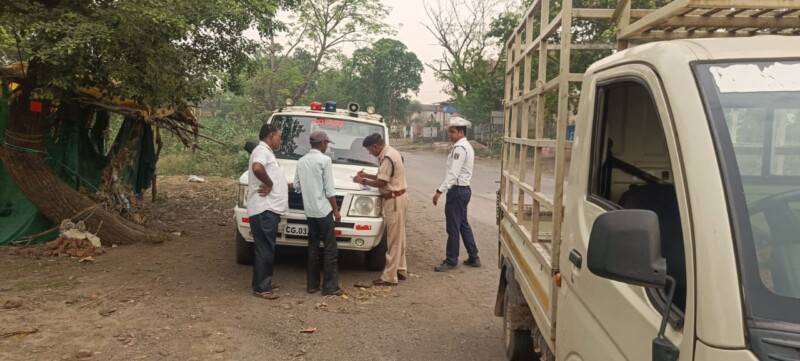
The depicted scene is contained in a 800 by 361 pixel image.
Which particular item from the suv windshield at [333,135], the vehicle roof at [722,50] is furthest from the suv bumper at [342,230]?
the vehicle roof at [722,50]

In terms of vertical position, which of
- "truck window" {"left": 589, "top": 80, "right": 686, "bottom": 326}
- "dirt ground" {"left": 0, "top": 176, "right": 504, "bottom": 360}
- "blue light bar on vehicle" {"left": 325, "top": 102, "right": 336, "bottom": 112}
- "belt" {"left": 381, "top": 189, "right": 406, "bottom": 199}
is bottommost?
"dirt ground" {"left": 0, "top": 176, "right": 504, "bottom": 360}

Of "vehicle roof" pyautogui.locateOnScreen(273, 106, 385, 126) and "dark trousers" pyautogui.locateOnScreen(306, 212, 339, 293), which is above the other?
"vehicle roof" pyautogui.locateOnScreen(273, 106, 385, 126)

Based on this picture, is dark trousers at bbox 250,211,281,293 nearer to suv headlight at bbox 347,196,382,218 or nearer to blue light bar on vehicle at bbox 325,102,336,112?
suv headlight at bbox 347,196,382,218

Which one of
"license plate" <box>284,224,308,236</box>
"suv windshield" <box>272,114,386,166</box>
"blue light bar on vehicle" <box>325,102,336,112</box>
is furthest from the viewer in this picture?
"blue light bar on vehicle" <box>325,102,336,112</box>

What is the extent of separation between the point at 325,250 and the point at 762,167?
4651 mm

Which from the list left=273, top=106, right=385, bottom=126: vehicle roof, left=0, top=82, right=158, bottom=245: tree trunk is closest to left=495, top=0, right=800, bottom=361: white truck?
left=273, top=106, right=385, bottom=126: vehicle roof

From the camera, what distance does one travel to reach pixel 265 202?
5711 millimetres

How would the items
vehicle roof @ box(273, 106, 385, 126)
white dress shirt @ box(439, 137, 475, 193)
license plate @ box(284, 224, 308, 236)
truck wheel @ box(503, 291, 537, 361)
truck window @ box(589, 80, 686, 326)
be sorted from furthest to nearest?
vehicle roof @ box(273, 106, 385, 126), white dress shirt @ box(439, 137, 475, 193), license plate @ box(284, 224, 308, 236), truck wheel @ box(503, 291, 537, 361), truck window @ box(589, 80, 686, 326)

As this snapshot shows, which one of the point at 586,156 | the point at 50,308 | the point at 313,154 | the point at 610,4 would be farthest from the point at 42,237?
the point at 610,4

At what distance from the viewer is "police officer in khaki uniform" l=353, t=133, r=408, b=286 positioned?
6.17 meters

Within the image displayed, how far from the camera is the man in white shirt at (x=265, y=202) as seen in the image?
5.67 m

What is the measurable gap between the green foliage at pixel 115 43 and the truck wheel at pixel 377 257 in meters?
2.98

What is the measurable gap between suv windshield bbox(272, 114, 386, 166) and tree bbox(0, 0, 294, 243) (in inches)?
46.8

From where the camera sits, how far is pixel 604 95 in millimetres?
2514
